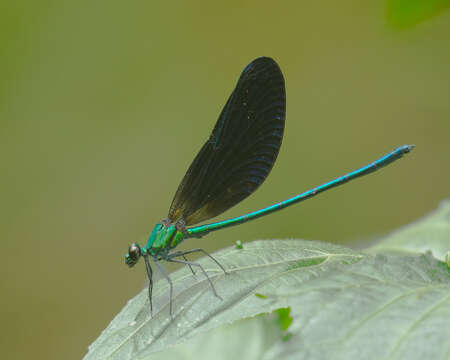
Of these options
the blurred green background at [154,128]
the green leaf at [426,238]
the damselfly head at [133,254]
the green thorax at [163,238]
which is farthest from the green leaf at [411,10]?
the blurred green background at [154,128]

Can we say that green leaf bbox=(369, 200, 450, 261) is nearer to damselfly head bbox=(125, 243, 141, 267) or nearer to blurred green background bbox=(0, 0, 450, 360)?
damselfly head bbox=(125, 243, 141, 267)

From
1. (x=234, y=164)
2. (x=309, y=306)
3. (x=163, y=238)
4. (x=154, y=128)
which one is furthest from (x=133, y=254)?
(x=154, y=128)

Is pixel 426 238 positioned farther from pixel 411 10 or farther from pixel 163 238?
pixel 163 238

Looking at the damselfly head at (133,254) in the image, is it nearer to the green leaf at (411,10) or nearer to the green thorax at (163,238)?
the green thorax at (163,238)

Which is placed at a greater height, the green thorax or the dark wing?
the dark wing

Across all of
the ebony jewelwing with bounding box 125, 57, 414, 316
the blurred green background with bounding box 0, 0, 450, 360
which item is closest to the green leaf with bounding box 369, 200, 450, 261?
the ebony jewelwing with bounding box 125, 57, 414, 316

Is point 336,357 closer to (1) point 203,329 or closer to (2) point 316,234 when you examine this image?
(1) point 203,329
